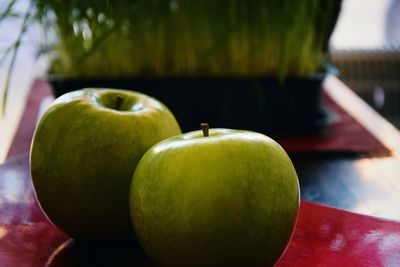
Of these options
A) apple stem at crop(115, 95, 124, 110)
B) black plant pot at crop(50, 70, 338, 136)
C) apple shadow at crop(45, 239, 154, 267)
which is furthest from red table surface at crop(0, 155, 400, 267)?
black plant pot at crop(50, 70, 338, 136)

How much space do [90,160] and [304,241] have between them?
20cm

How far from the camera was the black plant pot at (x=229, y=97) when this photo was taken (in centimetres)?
105

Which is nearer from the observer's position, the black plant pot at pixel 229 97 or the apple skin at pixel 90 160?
the apple skin at pixel 90 160

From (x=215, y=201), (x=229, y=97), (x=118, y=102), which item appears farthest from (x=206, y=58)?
(x=215, y=201)

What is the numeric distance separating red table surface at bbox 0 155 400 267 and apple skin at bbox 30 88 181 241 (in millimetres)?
24

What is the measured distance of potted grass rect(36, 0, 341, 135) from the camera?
3.44ft

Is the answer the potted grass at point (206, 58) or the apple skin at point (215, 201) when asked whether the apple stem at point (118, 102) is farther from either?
the potted grass at point (206, 58)

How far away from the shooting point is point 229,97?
1.06 m

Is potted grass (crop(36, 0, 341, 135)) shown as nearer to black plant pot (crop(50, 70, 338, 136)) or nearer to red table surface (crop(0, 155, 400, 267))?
black plant pot (crop(50, 70, 338, 136))

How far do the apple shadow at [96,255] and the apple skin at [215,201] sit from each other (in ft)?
0.19

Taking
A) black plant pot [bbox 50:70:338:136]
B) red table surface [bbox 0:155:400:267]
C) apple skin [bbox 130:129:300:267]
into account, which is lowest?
black plant pot [bbox 50:70:338:136]

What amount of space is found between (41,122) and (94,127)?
5cm

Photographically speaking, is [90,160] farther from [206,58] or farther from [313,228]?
[206,58]

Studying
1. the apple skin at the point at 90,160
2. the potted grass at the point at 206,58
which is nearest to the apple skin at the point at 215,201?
the apple skin at the point at 90,160
